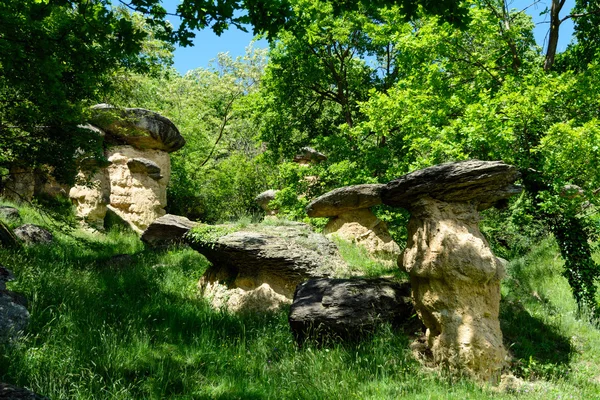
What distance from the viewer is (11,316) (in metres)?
5.45

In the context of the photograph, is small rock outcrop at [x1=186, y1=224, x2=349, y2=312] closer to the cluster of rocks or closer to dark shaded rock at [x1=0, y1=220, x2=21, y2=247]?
dark shaded rock at [x1=0, y1=220, x2=21, y2=247]

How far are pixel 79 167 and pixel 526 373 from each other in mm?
10564

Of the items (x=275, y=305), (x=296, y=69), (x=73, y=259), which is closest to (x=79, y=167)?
(x=73, y=259)

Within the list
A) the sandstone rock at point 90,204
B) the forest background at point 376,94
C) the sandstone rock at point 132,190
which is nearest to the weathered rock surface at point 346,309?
the forest background at point 376,94

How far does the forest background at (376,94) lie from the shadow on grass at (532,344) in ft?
7.41

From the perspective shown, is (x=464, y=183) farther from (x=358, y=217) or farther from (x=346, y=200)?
(x=358, y=217)

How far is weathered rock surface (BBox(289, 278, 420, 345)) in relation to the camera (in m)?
6.83

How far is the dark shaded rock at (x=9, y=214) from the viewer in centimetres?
1429

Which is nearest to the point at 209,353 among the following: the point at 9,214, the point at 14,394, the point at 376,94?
the point at 14,394

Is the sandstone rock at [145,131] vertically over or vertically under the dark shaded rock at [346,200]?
over

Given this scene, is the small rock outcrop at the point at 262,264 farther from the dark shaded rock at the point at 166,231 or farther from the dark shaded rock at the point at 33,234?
the dark shaded rock at the point at 33,234

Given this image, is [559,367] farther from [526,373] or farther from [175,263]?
[175,263]

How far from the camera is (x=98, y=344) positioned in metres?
5.75

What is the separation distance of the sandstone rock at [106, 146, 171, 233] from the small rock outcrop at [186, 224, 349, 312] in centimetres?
956
